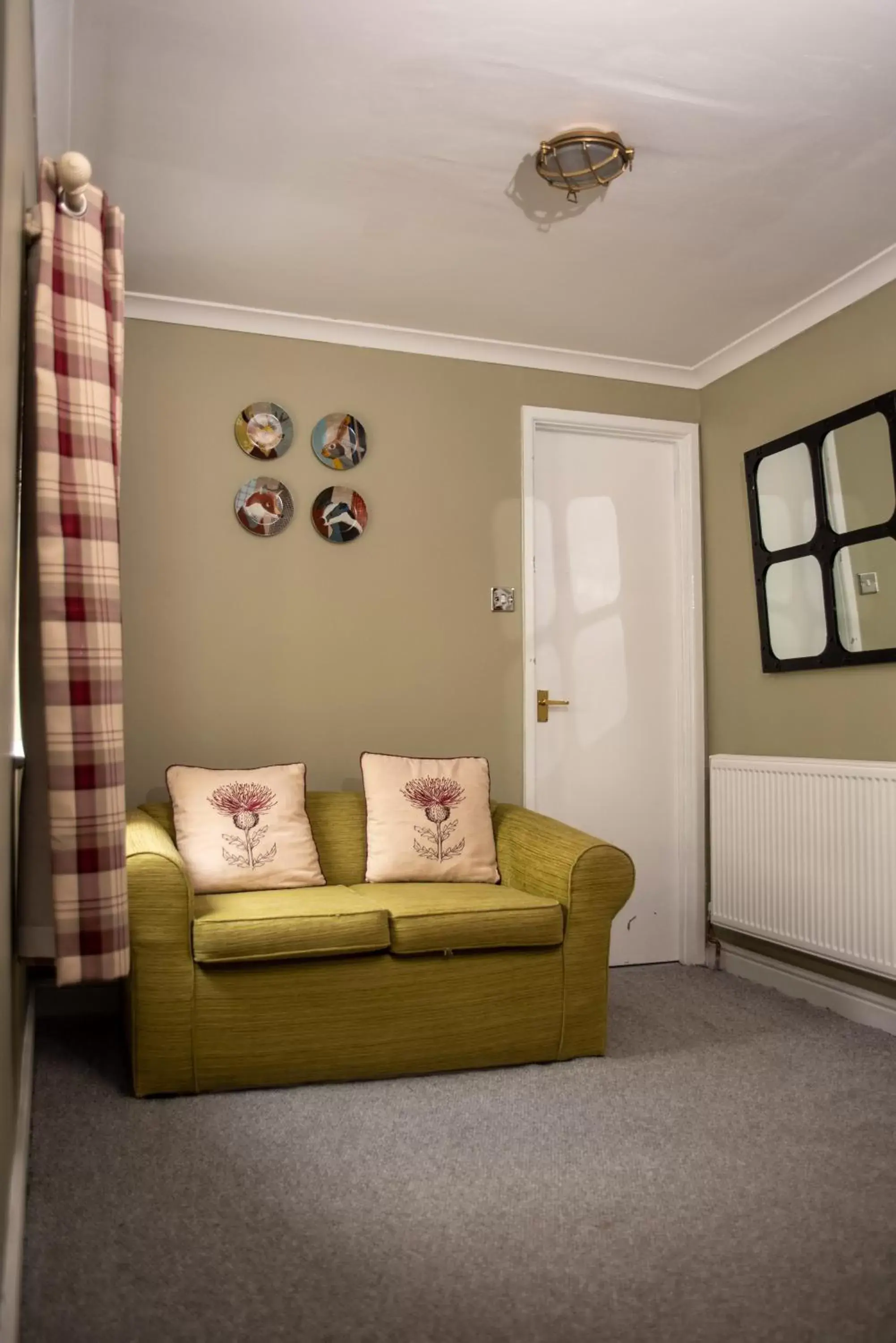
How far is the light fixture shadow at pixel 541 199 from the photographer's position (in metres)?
2.96

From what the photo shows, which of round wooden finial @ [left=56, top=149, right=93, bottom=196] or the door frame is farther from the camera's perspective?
the door frame

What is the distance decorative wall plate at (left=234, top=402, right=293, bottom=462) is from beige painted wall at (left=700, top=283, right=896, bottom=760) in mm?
1819

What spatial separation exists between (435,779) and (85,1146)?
162 cm

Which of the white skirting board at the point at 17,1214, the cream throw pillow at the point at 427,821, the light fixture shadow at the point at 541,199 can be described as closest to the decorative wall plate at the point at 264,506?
the cream throw pillow at the point at 427,821

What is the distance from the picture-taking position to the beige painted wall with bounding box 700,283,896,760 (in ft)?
11.7

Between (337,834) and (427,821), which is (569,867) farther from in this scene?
(337,834)

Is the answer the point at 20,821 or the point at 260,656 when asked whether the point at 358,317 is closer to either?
the point at 260,656

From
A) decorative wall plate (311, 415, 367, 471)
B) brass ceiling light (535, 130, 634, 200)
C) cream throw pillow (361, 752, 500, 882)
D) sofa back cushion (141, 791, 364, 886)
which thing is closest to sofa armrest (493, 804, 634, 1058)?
cream throw pillow (361, 752, 500, 882)

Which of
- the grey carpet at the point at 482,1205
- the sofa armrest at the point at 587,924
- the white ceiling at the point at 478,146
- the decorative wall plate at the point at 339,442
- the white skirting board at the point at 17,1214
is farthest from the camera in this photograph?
the decorative wall plate at the point at 339,442

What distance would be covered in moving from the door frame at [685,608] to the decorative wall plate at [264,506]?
98cm

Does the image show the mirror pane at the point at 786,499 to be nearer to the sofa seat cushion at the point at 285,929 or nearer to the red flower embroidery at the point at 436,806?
the red flower embroidery at the point at 436,806

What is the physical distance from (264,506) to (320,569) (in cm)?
31

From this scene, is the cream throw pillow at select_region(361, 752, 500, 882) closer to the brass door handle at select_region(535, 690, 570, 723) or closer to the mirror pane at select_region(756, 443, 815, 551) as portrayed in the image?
the brass door handle at select_region(535, 690, 570, 723)

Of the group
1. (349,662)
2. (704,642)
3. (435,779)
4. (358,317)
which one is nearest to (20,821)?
(435,779)
